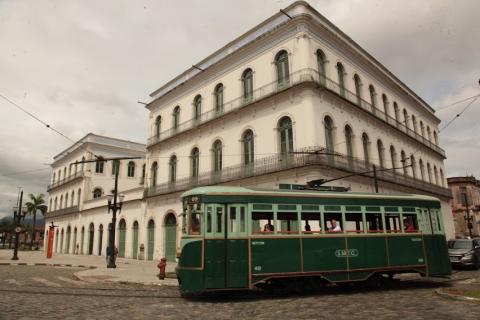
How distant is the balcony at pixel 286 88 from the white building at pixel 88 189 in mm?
11495

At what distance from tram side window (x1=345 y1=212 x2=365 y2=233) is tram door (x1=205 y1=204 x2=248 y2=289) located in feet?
11.3

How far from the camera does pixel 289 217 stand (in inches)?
→ 436

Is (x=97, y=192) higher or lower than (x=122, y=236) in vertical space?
higher

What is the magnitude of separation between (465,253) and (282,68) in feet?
45.1

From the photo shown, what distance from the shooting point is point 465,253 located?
18188mm

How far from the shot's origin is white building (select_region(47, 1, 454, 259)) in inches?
802

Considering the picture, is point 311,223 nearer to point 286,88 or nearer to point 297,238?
point 297,238

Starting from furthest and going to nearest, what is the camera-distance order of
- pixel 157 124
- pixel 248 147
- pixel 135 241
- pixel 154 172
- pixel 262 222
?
pixel 157 124, pixel 154 172, pixel 135 241, pixel 248 147, pixel 262 222

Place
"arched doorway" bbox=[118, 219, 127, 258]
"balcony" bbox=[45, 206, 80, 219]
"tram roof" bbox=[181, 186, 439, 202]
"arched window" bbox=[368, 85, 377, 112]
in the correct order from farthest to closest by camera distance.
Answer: "balcony" bbox=[45, 206, 80, 219] < "arched doorway" bbox=[118, 219, 127, 258] < "arched window" bbox=[368, 85, 377, 112] < "tram roof" bbox=[181, 186, 439, 202]

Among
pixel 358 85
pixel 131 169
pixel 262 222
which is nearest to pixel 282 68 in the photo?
pixel 358 85

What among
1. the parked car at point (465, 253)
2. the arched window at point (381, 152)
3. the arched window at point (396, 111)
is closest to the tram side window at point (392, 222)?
the parked car at point (465, 253)

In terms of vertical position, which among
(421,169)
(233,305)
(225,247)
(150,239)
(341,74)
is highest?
(341,74)

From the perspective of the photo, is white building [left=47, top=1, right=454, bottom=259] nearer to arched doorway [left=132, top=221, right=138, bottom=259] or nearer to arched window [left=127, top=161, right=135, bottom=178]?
arched doorway [left=132, top=221, right=138, bottom=259]

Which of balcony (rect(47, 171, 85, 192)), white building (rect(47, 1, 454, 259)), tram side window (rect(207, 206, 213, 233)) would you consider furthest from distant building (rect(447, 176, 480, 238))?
tram side window (rect(207, 206, 213, 233))
